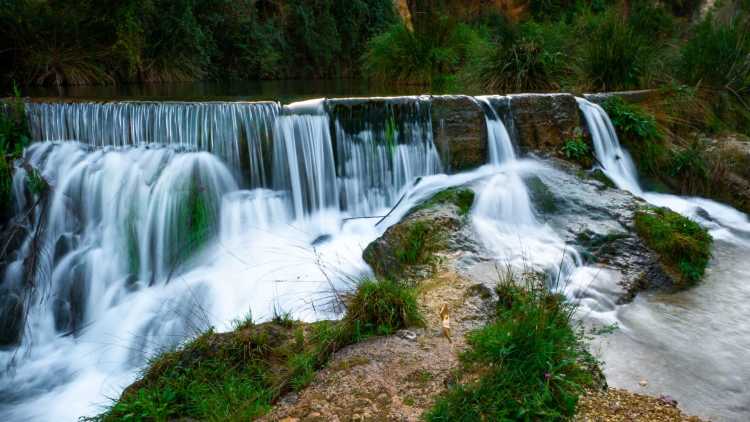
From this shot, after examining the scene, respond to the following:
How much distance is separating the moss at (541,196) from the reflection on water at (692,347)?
147cm

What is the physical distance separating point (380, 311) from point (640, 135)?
5.88 metres

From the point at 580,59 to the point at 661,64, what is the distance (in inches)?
48.7

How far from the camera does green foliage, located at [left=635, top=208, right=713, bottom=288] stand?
201 inches

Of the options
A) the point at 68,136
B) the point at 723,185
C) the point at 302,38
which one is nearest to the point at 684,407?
the point at 723,185

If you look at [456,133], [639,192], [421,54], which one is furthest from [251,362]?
[421,54]

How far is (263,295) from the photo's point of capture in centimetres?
496

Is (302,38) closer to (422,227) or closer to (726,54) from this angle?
(726,54)

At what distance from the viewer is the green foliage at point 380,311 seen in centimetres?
333

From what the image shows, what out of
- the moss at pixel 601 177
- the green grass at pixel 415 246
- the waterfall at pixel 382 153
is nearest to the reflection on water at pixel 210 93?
the waterfall at pixel 382 153

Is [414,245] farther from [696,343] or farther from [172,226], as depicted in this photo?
[172,226]

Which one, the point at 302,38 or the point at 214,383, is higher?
the point at 302,38

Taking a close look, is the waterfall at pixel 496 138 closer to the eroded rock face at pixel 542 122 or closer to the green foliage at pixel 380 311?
the eroded rock face at pixel 542 122

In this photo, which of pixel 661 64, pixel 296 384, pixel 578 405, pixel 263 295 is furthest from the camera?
pixel 661 64

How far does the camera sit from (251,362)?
340 centimetres
